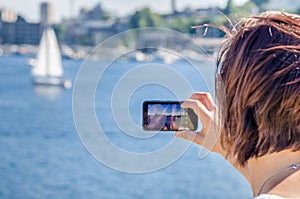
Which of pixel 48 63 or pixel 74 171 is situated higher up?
pixel 48 63

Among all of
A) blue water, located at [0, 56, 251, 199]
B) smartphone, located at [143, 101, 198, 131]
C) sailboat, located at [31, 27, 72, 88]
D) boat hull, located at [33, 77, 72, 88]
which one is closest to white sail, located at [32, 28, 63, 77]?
sailboat, located at [31, 27, 72, 88]

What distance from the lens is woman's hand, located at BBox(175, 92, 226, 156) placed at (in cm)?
58

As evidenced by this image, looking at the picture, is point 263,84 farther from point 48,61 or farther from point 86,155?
point 48,61

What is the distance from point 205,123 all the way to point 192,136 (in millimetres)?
19

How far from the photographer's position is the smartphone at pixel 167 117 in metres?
0.60

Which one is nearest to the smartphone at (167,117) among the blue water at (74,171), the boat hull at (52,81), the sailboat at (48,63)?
the blue water at (74,171)

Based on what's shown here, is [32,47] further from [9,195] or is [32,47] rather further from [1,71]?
[9,195]

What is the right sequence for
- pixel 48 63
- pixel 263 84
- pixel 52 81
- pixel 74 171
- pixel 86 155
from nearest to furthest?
pixel 263 84 → pixel 74 171 → pixel 86 155 → pixel 48 63 → pixel 52 81

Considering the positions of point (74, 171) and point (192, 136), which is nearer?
point (192, 136)

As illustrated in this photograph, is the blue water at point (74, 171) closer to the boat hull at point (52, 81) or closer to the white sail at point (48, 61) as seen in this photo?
the white sail at point (48, 61)

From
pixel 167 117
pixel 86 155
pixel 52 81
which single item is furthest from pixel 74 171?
pixel 167 117

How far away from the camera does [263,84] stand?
52 cm

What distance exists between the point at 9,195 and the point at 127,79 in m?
13.0

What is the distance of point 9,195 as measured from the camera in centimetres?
1317
